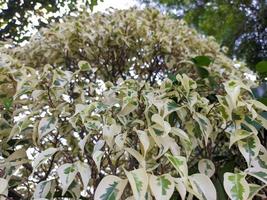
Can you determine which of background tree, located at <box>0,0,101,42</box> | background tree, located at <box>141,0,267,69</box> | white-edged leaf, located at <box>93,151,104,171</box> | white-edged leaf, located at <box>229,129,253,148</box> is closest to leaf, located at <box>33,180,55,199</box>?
white-edged leaf, located at <box>93,151,104,171</box>

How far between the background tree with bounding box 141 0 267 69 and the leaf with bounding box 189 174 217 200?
11.1ft

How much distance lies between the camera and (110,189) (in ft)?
2.47

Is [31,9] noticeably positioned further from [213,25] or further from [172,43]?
[213,25]

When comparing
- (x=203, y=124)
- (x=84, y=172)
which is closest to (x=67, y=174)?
(x=84, y=172)

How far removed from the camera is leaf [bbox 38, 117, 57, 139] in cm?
92

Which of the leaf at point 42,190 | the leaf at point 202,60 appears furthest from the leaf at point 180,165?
the leaf at point 202,60

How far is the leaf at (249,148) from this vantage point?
840mm

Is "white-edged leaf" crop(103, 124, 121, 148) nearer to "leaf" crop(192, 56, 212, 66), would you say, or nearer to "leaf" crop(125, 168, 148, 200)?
"leaf" crop(125, 168, 148, 200)

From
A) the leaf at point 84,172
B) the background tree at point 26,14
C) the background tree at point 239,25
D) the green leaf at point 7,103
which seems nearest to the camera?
the leaf at point 84,172

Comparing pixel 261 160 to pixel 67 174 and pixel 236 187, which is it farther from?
pixel 67 174

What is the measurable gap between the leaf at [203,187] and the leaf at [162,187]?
47 millimetres

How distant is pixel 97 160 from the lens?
31.7 inches

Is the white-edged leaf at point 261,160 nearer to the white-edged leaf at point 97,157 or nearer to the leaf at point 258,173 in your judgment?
the leaf at point 258,173

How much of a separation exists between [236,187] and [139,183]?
0.52 feet
